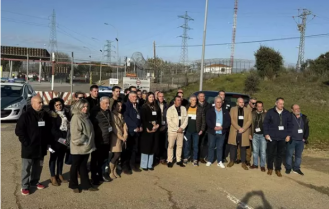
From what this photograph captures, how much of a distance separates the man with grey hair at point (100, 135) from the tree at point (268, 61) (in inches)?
1261

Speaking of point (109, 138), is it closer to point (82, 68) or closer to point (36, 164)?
point (36, 164)

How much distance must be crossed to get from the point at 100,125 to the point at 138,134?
4.96 ft

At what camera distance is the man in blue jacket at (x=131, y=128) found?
7.21 meters

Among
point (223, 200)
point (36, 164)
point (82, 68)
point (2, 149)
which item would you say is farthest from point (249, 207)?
point (82, 68)

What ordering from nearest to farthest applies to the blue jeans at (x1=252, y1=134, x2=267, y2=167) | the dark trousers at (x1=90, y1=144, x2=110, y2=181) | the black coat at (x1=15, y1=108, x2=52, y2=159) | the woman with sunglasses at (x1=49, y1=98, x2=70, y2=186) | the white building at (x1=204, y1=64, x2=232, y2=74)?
the black coat at (x1=15, y1=108, x2=52, y2=159) < the woman with sunglasses at (x1=49, y1=98, x2=70, y2=186) < the dark trousers at (x1=90, y1=144, x2=110, y2=181) < the blue jeans at (x1=252, y1=134, x2=267, y2=167) < the white building at (x1=204, y1=64, x2=232, y2=74)

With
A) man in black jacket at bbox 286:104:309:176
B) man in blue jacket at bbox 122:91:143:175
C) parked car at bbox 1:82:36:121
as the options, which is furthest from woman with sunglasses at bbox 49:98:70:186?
parked car at bbox 1:82:36:121

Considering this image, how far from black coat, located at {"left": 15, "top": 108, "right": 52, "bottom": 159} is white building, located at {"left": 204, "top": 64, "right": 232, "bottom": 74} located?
128ft

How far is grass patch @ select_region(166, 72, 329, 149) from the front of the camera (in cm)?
1786

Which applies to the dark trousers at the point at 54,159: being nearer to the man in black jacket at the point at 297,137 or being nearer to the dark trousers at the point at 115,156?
the dark trousers at the point at 115,156

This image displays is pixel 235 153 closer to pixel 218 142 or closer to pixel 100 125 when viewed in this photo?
pixel 218 142

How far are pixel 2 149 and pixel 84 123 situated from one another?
179 inches

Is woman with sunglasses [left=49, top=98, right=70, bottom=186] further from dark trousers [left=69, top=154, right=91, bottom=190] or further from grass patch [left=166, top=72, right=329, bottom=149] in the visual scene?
grass patch [left=166, top=72, right=329, bottom=149]

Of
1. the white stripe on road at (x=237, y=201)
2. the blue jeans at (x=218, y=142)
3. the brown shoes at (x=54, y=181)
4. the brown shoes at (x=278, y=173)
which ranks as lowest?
the white stripe on road at (x=237, y=201)

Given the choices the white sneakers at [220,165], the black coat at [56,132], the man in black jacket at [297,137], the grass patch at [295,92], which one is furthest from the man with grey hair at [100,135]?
the grass patch at [295,92]
